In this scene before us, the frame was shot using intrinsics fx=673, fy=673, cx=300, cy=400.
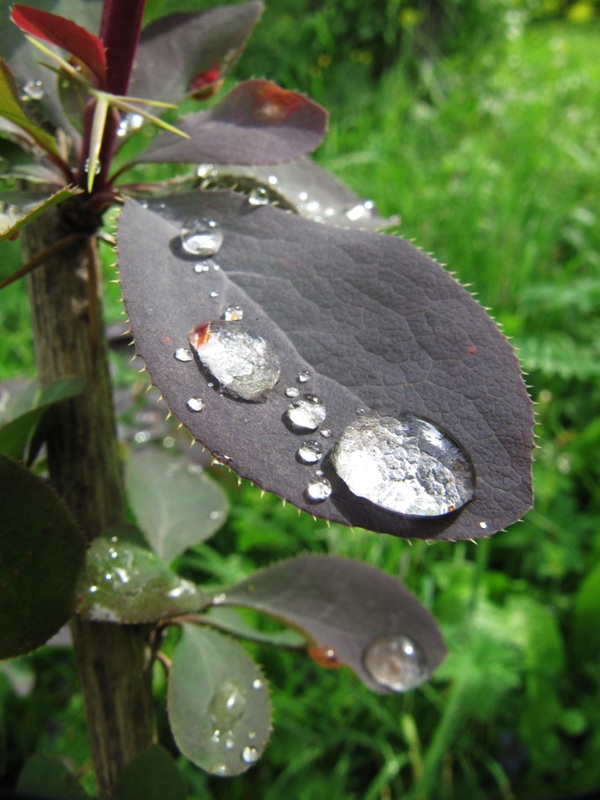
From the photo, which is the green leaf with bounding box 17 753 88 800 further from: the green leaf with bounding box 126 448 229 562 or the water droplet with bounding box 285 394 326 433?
the water droplet with bounding box 285 394 326 433

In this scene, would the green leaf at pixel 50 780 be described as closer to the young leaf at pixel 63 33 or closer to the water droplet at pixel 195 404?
the water droplet at pixel 195 404

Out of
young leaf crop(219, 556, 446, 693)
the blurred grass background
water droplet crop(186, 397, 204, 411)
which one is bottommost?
the blurred grass background

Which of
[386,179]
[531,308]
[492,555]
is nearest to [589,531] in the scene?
[492,555]

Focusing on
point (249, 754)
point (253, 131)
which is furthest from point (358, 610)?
point (253, 131)

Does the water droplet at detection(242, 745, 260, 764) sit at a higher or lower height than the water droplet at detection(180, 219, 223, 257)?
lower

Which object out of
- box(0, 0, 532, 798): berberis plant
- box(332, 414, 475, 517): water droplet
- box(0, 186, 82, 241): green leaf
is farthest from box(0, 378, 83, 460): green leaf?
box(332, 414, 475, 517): water droplet
